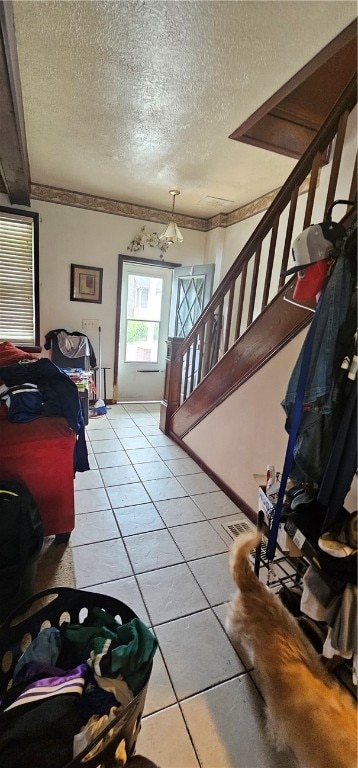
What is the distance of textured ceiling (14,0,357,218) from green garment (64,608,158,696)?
8.31ft

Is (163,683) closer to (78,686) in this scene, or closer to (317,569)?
(78,686)

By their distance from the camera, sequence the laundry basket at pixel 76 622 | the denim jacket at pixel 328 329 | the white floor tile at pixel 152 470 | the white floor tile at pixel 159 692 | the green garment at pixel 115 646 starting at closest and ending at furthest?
the laundry basket at pixel 76 622
the green garment at pixel 115 646
the denim jacket at pixel 328 329
the white floor tile at pixel 159 692
the white floor tile at pixel 152 470

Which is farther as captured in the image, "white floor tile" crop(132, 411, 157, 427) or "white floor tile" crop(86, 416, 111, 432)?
"white floor tile" crop(132, 411, 157, 427)

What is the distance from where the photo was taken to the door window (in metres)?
4.62

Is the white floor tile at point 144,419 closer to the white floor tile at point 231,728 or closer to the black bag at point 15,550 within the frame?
the black bag at point 15,550

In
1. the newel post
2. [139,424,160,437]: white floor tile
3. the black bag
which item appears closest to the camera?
the black bag

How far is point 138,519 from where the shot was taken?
214 cm

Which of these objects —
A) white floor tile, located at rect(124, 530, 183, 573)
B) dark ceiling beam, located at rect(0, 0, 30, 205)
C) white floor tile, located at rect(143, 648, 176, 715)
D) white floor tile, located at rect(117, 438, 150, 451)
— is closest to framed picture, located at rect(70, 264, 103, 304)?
dark ceiling beam, located at rect(0, 0, 30, 205)

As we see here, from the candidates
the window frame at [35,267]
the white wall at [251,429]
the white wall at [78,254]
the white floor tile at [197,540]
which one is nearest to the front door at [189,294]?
the white wall at [78,254]

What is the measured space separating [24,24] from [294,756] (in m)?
3.28

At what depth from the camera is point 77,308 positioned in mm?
4230

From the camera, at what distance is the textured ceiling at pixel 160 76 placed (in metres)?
1.49

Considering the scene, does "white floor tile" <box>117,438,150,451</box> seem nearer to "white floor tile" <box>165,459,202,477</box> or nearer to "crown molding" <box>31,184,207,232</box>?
"white floor tile" <box>165,459,202,477</box>

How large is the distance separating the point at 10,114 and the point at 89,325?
100 inches
